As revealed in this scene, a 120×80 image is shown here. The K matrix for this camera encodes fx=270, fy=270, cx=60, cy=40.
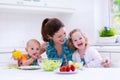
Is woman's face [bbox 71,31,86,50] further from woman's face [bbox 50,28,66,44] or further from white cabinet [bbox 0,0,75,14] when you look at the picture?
white cabinet [bbox 0,0,75,14]

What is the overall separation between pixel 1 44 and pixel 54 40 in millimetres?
1087

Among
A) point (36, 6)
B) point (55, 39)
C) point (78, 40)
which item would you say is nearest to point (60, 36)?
point (55, 39)

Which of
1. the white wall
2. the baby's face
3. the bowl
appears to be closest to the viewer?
the bowl

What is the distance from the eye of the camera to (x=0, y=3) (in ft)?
8.85

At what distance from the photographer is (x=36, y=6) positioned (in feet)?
9.80

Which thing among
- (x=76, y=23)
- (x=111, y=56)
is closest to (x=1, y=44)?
(x=76, y=23)

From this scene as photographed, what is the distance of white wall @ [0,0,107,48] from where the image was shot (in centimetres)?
314

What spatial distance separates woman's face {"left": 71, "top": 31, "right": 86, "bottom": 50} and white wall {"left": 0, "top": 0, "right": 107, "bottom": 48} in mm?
1126

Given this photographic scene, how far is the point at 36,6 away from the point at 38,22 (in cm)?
44

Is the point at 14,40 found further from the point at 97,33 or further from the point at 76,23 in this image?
the point at 97,33

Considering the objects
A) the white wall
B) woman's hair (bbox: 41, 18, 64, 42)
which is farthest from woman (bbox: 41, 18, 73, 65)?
the white wall

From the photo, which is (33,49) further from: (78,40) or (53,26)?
(78,40)

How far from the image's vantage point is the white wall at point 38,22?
3143 millimetres

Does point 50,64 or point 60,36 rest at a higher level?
point 60,36
